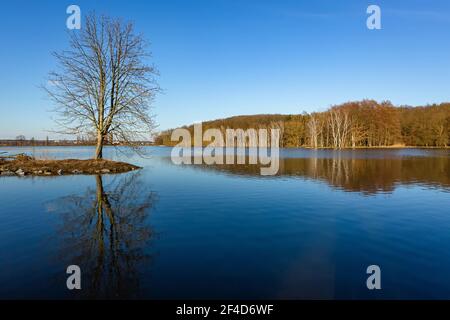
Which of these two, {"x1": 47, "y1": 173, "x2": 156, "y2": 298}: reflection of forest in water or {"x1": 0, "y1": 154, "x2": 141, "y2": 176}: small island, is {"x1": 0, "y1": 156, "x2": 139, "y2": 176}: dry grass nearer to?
{"x1": 0, "y1": 154, "x2": 141, "y2": 176}: small island

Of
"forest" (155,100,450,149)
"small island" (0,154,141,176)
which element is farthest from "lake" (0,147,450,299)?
"forest" (155,100,450,149)

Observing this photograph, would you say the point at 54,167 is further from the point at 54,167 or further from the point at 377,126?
the point at 377,126

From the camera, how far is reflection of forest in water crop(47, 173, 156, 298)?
17.6ft

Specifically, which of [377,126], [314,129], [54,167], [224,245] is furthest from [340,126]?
[224,245]

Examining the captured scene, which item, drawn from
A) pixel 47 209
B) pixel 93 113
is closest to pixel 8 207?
pixel 47 209

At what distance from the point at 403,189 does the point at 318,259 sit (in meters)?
12.7

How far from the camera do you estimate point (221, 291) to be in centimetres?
509

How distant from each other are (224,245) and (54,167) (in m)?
22.1

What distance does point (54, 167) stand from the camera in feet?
79.3

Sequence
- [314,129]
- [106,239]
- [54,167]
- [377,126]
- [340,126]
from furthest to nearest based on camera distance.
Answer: [340,126] → [314,129] → [377,126] → [54,167] → [106,239]

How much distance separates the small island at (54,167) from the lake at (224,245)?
10540 millimetres

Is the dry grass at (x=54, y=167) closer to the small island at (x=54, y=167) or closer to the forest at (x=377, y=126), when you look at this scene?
the small island at (x=54, y=167)

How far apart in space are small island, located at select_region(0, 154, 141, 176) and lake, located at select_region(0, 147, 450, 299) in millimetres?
10540

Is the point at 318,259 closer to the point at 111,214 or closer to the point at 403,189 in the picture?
the point at 111,214
